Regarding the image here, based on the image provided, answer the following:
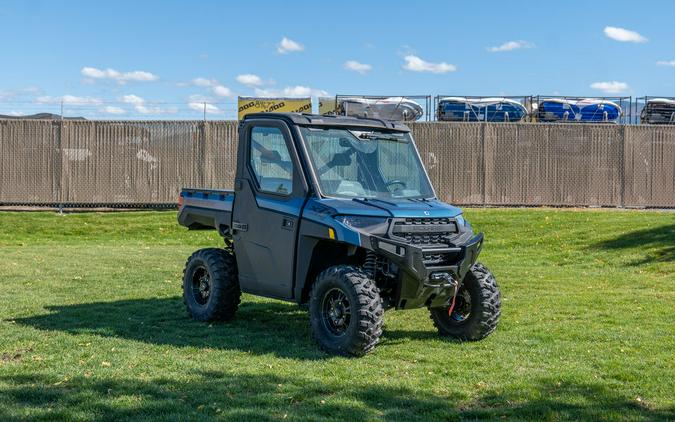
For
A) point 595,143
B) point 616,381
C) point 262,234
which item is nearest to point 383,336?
point 262,234

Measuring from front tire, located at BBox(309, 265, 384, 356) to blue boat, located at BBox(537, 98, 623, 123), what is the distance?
2084 cm

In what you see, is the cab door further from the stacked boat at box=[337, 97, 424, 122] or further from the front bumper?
the stacked boat at box=[337, 97, 424, 122]

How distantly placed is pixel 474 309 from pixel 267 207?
7.67 feet

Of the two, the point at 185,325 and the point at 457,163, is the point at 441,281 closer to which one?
the point at 185,325

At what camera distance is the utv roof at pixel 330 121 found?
9133 mm

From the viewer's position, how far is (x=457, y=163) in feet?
83.3

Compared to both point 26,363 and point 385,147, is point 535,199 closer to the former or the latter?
point 385,147

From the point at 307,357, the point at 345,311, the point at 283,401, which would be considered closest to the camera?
the point at 283,401

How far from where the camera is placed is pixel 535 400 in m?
6.73

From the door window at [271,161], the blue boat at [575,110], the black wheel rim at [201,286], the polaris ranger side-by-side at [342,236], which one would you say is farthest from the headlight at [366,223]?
the blue boat at [575,110]

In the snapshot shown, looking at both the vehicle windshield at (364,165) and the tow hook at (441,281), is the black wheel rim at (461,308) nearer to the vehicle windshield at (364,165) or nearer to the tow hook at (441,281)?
the tow hook at (441,281)

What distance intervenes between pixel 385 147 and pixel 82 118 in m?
18.5

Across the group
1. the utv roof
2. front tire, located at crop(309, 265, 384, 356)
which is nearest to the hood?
front tire, located at crop(309, 265, 384, 356)

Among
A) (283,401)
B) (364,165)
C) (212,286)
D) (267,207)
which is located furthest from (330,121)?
(283,401)
